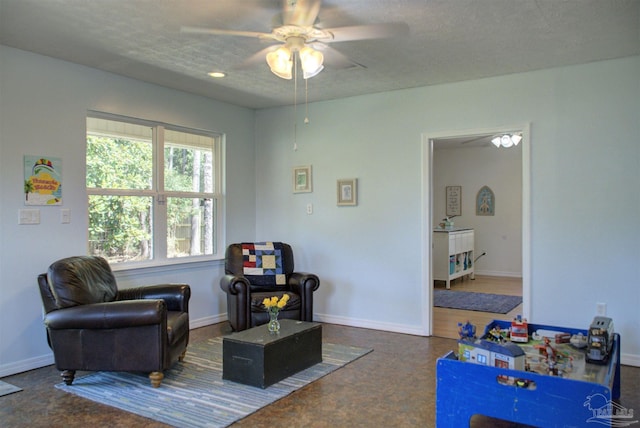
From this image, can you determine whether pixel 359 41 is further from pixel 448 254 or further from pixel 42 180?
pixel 448 254

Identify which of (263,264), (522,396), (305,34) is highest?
(305,34)

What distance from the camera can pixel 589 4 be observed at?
2826 millimetres

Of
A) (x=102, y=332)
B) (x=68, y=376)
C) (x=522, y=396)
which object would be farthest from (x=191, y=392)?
(x=522, y=396)

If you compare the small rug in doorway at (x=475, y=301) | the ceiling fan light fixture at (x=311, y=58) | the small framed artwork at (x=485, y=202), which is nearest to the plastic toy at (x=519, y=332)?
the ceiling fan light fixture at (x=311, y=58)

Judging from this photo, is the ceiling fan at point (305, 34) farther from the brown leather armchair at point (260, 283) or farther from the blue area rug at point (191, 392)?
the brown leather armchair at point (260, 283)

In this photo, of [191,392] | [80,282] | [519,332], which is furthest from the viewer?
[80,282]

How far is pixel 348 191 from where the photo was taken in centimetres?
519

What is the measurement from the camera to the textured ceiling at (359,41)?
2.87 metres

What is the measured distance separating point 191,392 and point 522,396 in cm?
208

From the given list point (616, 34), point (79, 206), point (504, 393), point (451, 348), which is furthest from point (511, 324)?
point (79, 206)

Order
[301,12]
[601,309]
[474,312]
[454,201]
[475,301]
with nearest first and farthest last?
[301,12], [601,309], [474,312], [475,301], [454,201]

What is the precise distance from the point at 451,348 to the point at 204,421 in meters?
2.36

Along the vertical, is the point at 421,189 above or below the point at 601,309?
above

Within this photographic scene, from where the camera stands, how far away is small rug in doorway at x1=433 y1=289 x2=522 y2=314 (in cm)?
596
